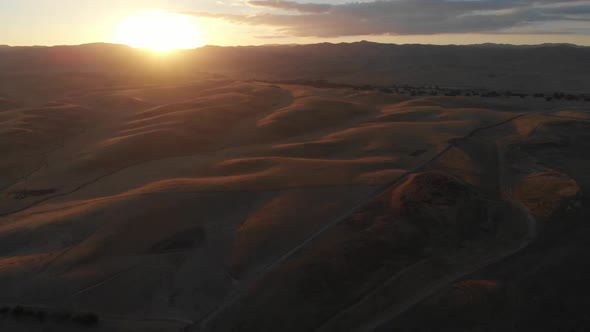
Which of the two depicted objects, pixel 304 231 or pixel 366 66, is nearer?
pixel 304 231

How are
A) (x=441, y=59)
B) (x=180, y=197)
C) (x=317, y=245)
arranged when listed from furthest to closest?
(x=441, y=59) < (x=180, y=197) < (x=317, y=245)

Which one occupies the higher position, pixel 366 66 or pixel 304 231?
pixel 366 66

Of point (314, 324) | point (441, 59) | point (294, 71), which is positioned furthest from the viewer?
point (441, 59)

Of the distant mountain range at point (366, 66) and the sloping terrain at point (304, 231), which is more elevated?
the distant mountain range at point (366, 66)

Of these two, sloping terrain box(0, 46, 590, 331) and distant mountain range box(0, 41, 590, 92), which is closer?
sloping terrain box(0, 46, 590, 331)

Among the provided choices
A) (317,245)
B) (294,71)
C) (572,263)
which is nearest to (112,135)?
(317,245)

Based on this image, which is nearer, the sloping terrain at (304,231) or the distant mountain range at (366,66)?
the sloping terrain at (304,231)

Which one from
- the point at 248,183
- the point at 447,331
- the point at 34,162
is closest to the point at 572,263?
the point at 447,331

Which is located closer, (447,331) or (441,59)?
(447,331)

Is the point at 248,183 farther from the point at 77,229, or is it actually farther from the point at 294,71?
the point at 294,71

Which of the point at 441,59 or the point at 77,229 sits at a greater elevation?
the point at 441,59

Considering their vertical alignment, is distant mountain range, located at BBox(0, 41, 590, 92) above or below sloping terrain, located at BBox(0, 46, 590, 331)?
above
